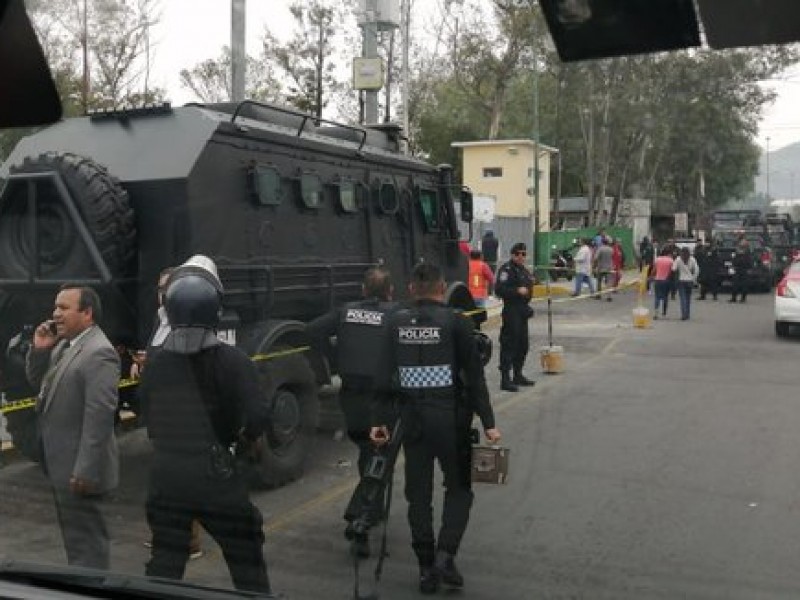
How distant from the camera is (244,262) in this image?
21.0 ft

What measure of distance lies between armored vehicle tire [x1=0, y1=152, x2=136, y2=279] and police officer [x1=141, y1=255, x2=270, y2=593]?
2.41 meters

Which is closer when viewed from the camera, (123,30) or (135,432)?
(123,30)

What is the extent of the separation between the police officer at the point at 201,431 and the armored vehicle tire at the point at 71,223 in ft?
7.90

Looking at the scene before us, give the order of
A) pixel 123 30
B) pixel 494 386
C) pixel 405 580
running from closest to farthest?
pixel 123 30, pixel 405 580, pixel 494 386

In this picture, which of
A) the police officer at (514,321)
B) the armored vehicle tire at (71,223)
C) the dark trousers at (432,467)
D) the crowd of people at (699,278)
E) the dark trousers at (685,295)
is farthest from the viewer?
the dark trousers at (685,295)

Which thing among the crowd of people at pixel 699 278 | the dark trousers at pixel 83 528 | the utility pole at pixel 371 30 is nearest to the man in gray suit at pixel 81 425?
the dark trousers at pixel 83 528

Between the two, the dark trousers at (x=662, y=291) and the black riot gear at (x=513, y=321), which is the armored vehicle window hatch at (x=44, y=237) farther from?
the dark trousers at (x=662, y=291)

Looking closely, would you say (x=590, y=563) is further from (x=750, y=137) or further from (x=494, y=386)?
(x=494, y=386)

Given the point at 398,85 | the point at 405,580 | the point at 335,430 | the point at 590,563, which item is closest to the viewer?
the point at 398,85

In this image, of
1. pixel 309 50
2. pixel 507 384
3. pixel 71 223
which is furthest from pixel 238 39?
pixel 507 384

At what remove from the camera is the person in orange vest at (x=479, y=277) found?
39.9 feet

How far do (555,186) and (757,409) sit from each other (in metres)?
6.28

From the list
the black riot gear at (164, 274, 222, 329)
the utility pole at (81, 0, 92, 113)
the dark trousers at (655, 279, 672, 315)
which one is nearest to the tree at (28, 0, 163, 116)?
the utility pole at (81, 0, 92, 113)

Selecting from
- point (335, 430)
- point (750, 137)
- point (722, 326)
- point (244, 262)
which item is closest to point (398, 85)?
point (750, 137)
